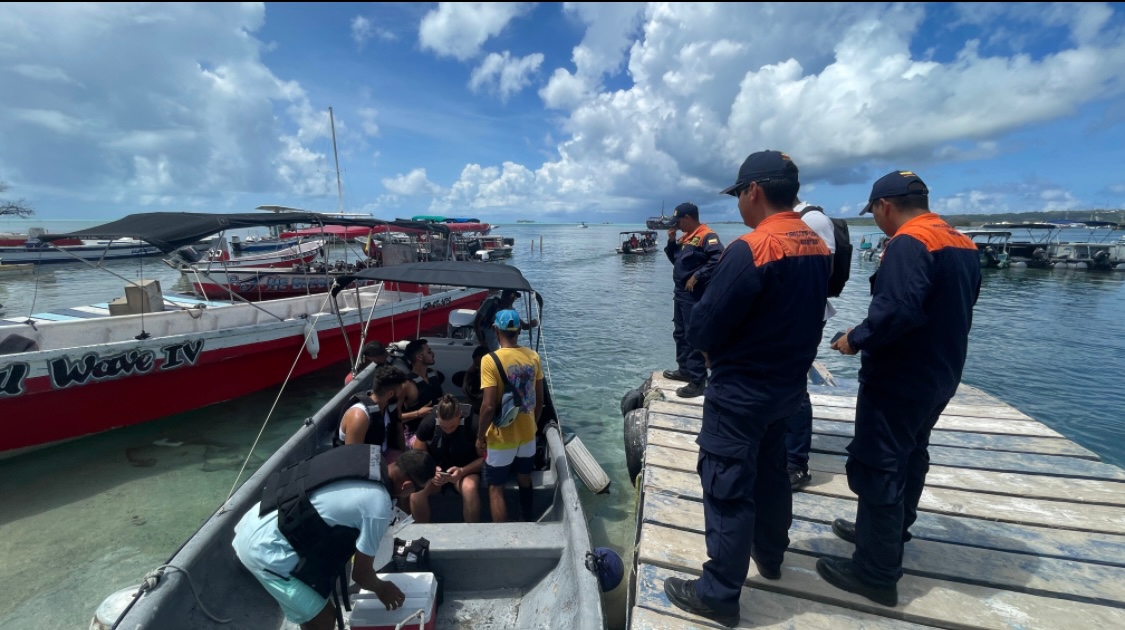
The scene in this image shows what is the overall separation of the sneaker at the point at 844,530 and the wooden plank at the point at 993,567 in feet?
0.10

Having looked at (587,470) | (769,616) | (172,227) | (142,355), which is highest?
(172,227)

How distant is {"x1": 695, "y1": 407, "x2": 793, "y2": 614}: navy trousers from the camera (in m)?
2.25

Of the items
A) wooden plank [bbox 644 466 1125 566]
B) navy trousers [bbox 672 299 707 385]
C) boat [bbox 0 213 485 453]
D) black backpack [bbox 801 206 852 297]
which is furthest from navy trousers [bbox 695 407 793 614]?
boat [bbox 0 213 485 453]

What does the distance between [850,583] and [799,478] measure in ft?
3.69

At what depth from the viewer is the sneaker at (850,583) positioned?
253 centimetres

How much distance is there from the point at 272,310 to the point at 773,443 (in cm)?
1146

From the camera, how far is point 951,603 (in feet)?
8.43

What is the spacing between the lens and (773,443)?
2412mm

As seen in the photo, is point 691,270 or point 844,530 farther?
point 691,270

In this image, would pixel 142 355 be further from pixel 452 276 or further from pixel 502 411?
pixel 502 411

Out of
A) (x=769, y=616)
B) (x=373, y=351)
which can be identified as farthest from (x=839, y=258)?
(x=373, y=351)

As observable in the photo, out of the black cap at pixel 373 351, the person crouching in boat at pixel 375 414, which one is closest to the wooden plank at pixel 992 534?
the person crouching in boat at pixel 375 414

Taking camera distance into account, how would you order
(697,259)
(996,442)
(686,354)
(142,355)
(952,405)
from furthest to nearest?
1. (142,355)
2. (686,354)
3. (952,405)
4. (697,259)
5. (996,442)

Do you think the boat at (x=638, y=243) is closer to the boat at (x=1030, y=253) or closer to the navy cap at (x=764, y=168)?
the boat at (x=1030, y=253)
